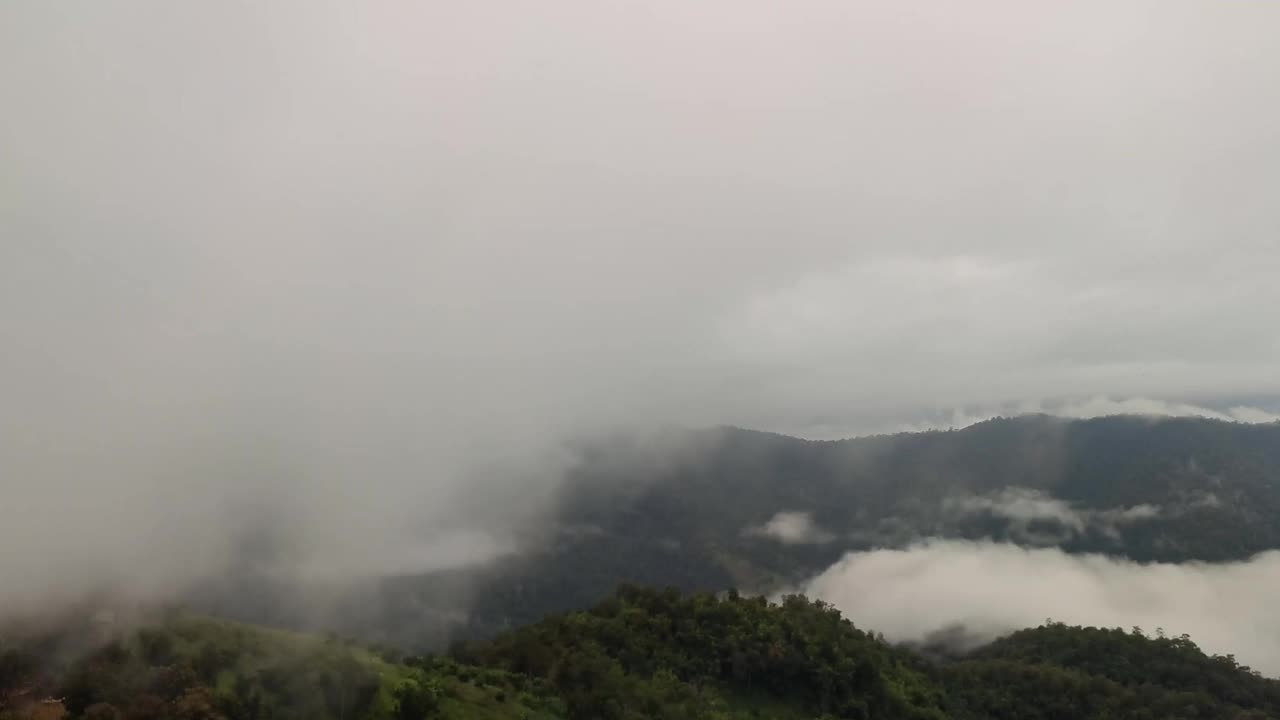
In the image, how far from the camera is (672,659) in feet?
291

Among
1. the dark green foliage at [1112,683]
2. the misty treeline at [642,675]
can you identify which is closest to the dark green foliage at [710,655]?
the misty treeline at [642,675]

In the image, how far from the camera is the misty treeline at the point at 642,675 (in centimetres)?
3812

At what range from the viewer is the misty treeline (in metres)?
38.1

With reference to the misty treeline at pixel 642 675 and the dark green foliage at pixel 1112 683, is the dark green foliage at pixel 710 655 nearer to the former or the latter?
the misty treeline at pixel 642 675

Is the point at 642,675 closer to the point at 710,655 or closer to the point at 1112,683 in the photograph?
the point at 710,655

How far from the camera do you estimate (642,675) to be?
275ft

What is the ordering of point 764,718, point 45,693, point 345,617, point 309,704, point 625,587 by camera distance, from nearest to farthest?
point 45,693
point 309,704
point 764,718
point 625,587
point 345,617

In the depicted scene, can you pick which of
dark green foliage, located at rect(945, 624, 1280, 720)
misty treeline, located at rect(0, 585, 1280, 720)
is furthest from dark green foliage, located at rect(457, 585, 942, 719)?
dark green foliage, located at rect(945, 624, 1280, 720)

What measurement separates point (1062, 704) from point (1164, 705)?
1826 centimetres

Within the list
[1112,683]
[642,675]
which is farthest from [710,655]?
[1112,683]

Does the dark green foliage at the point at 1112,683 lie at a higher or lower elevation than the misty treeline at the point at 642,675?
lower

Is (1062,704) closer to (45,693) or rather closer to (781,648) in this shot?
(781,648)

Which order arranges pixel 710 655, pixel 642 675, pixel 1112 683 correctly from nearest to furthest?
1. pixel 642 675
2. pixel 710 655
3. pixel 1112 683

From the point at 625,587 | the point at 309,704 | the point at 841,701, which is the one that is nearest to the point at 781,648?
the point at 841,701
